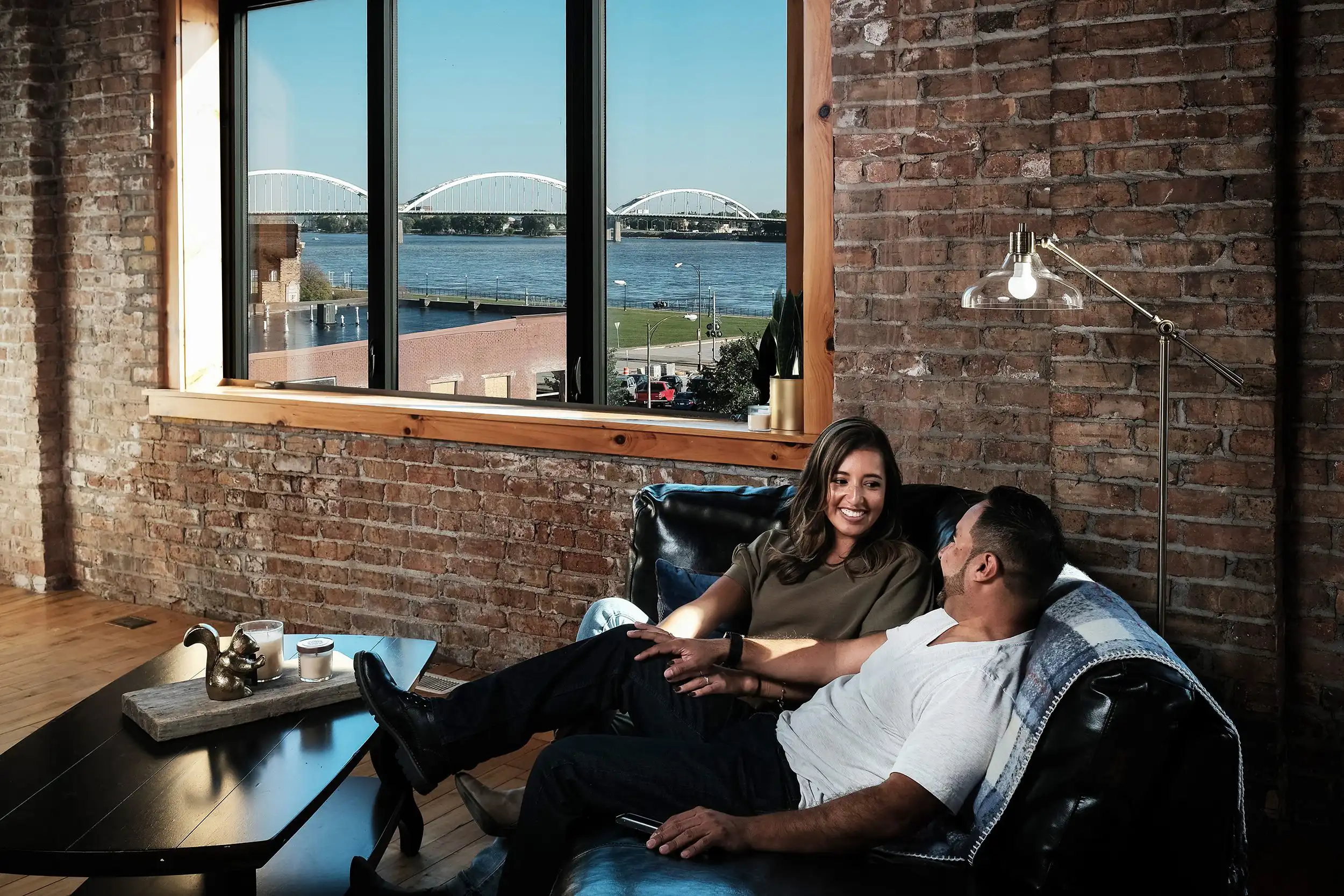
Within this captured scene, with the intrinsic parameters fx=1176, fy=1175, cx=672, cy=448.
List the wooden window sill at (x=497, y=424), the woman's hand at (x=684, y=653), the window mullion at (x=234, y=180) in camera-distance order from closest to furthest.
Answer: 1. the woman's hand at (x=684, y=653)
2. the wooden window sill at (x=497, y=424)
3. the window mullion at (x=234, y=180)

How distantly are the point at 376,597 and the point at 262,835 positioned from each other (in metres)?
2.50

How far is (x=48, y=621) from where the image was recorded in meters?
4.82

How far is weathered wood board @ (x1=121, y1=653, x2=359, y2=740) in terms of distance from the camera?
240cm

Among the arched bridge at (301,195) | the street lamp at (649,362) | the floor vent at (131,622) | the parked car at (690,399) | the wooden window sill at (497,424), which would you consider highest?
the arched bridge at (301,195)

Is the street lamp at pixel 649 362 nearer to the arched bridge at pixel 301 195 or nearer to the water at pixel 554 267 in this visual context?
the water at pixel 554 267

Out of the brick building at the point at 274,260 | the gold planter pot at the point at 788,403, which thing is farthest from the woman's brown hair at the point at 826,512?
the brick building at the point at 274,260

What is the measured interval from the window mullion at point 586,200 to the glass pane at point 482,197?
6 cm

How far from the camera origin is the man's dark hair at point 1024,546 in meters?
1.97

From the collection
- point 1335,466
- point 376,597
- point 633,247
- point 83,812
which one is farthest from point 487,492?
point 1335,466

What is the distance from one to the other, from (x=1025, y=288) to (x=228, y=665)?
6.17 ft

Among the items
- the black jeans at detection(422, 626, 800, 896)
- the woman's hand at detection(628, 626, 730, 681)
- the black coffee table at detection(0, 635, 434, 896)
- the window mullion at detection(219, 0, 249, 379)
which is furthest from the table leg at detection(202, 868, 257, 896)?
the window mullion at detection(219, 0, 249, 379)

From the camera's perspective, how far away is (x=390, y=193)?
4.68m

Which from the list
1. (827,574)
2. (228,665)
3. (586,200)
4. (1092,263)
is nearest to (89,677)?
(228,665)

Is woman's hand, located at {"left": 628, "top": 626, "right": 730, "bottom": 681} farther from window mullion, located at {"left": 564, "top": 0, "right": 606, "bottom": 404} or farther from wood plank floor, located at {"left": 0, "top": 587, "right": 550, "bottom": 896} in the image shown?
window mullion, located at {"left": 564, "top": 0, "right": 606, "bottom": 404}
